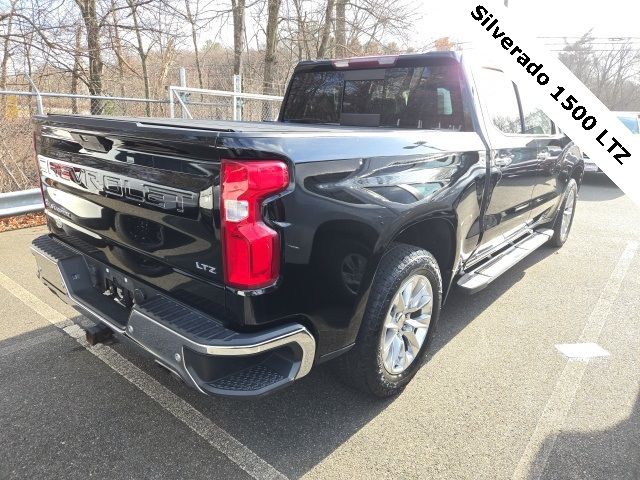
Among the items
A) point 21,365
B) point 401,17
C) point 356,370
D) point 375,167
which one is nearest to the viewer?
point 375,167

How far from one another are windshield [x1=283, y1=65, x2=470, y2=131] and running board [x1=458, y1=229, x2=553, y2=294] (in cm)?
113

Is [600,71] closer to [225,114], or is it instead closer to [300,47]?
[300,47]

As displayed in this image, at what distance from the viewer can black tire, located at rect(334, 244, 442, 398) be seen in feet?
8.16

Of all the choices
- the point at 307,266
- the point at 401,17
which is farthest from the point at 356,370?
the point at 401,17

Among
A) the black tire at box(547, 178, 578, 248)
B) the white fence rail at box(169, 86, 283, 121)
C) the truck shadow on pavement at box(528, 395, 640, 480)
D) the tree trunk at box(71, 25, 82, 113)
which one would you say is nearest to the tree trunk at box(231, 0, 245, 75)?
the white fence rail at box(169, 86, 283, 121)

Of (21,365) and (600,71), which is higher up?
(600,71)

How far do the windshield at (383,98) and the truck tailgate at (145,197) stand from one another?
2.06 metres

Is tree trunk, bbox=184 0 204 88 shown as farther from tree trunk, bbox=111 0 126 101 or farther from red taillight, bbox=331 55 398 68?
red taillight, bbox=331 55 398 68

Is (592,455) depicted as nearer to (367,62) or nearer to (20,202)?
(367,62)

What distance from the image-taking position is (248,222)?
184 cm

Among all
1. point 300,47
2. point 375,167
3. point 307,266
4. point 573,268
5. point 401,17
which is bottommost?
point 573,268

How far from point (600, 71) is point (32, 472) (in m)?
47.9

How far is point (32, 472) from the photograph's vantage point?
219cm

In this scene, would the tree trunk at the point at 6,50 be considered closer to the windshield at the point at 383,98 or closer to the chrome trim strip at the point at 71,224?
the windshield at the point at 383,98
